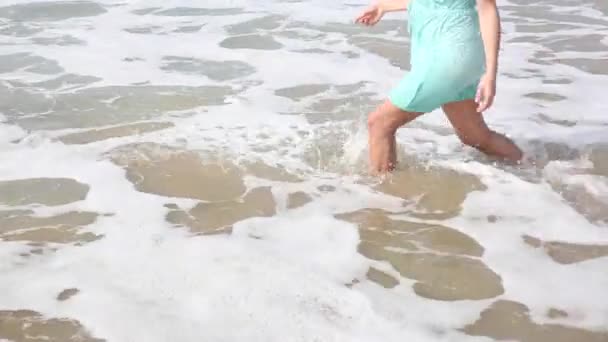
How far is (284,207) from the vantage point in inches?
154

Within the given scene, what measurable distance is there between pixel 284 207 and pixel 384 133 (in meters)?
0.67

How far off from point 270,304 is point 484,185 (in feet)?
5.52

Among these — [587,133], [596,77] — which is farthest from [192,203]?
[596,77]

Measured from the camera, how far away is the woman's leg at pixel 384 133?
13.0ft

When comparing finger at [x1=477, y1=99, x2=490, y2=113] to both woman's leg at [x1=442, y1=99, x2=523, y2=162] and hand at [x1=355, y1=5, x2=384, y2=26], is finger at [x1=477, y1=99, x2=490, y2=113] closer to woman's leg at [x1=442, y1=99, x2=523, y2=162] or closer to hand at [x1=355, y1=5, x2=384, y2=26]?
woman's leg at [x1=442, y1=99, x2=523, y2=162]

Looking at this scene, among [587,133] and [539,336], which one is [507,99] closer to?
[587,133]

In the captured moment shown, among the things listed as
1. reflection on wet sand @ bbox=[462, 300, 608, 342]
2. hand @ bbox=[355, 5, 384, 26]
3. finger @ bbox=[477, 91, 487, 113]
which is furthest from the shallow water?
hand @ bbox=[355, 5, 384, 26]

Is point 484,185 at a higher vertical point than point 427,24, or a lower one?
lower

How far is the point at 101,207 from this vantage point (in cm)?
391

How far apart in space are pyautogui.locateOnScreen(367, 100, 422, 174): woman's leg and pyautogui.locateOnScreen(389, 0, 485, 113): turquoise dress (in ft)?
0.33

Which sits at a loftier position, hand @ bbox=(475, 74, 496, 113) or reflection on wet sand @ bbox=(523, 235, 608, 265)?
hand @ bbox=(475, 74, 496, 113)

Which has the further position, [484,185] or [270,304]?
[484,185]

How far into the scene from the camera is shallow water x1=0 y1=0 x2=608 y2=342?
2914mm

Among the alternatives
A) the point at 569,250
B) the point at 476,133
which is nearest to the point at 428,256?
the point at 569,250
